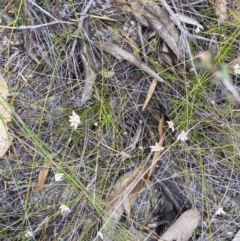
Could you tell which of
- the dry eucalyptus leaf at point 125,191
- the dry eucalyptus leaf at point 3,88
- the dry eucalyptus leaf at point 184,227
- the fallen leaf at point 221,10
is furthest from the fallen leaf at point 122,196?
the fallen leaf at point 221,10

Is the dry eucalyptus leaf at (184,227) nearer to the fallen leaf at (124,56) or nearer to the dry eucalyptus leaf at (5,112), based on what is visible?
the fallen leaf at (124,56)

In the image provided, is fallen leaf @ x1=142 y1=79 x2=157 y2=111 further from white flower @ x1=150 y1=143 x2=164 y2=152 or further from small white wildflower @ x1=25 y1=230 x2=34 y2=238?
small white wildflower @ x1=25 y1=230 x2=34 y2=238

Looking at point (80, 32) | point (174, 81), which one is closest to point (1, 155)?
point (80, 32)

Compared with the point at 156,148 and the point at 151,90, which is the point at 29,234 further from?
the point at 151,90

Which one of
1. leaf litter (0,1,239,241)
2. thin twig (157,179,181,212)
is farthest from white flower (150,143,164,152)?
thin twig (157,179,181,212)

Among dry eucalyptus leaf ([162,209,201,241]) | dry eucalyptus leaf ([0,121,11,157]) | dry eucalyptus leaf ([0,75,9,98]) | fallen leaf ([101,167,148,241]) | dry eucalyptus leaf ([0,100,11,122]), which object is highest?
dry eucalyptus leaf ([0,75,9,98])

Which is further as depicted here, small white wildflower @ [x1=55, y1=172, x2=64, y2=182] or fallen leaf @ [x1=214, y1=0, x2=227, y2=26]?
fallen leaf @ [x1=214, y1=0, x2=227, y2=26]

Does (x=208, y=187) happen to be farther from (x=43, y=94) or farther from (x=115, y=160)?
(x=43, y=94)
